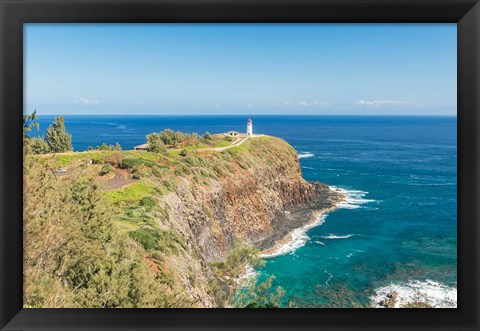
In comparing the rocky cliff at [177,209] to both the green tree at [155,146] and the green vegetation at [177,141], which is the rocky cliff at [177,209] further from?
the green vegetation at [177,141]

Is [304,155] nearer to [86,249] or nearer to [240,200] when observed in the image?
[240,200]

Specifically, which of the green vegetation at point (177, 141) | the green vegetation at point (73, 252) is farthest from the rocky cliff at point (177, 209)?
the green vegetation at point (177, 141)

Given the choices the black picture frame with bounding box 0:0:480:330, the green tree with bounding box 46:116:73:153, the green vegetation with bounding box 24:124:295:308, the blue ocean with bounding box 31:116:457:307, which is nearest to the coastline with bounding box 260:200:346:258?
the blue ocean with bounding box 31:116:457:307

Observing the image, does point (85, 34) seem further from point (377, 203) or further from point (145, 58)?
point (377, 203)

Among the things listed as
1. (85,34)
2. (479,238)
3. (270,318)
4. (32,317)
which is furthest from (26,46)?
(85,34)

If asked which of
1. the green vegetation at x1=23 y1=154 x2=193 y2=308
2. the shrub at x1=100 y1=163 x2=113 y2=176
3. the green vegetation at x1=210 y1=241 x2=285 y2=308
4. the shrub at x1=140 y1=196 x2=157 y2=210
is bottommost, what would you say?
the green vegetation at x1=210 y1=241 x2=285 y2=308

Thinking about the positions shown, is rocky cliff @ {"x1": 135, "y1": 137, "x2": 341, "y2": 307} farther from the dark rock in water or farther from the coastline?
the dark rock in water

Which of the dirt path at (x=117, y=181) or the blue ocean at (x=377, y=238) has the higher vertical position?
the dirt path at (x=117, y=181)
